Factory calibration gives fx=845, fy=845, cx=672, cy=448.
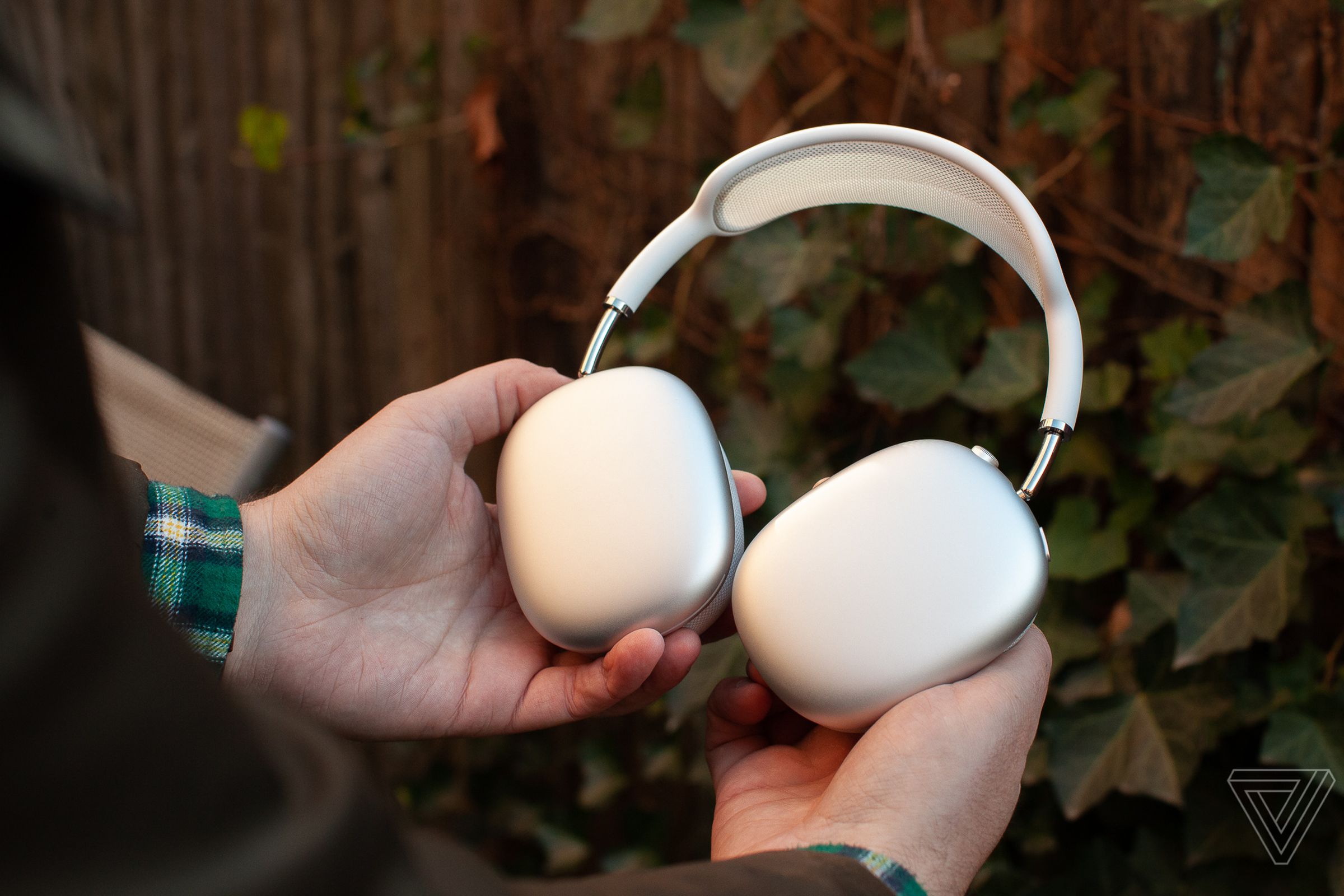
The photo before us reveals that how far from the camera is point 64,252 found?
251mm

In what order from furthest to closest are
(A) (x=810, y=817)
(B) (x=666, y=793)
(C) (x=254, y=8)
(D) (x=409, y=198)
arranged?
1. (C) (x=254, y=8)
2. (D) (x=409, y=198)
3. (B) (x=666, y=793)
4. (A) (x=810, y=817)

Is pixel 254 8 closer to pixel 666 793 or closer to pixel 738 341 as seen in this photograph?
pixel 738 341

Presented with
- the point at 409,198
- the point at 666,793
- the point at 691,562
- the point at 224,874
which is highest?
the point at 224,874

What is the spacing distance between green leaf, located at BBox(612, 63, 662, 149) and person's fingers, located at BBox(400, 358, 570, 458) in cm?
72

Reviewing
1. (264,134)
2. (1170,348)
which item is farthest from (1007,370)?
(264,134)

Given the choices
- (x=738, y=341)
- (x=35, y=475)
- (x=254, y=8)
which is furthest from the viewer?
(x=254, y=8)

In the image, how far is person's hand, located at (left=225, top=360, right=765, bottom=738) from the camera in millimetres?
850

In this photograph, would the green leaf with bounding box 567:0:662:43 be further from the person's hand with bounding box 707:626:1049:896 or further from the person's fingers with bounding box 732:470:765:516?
the person's hand with bounding box 707:626:1049:896

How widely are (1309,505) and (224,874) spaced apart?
1.13 meters

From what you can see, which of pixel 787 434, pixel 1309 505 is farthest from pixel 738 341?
pixel 1309 505

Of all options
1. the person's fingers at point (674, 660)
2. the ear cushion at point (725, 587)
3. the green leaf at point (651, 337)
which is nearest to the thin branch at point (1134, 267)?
the green leaf at point (651, 337)

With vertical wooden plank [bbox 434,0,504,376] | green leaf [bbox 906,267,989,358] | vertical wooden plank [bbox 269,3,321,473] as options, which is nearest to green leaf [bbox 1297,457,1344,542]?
green leaf [bbox 906,267,989,358]

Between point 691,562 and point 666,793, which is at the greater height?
point 691,562

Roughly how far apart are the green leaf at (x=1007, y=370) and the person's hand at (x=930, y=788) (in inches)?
18.1
